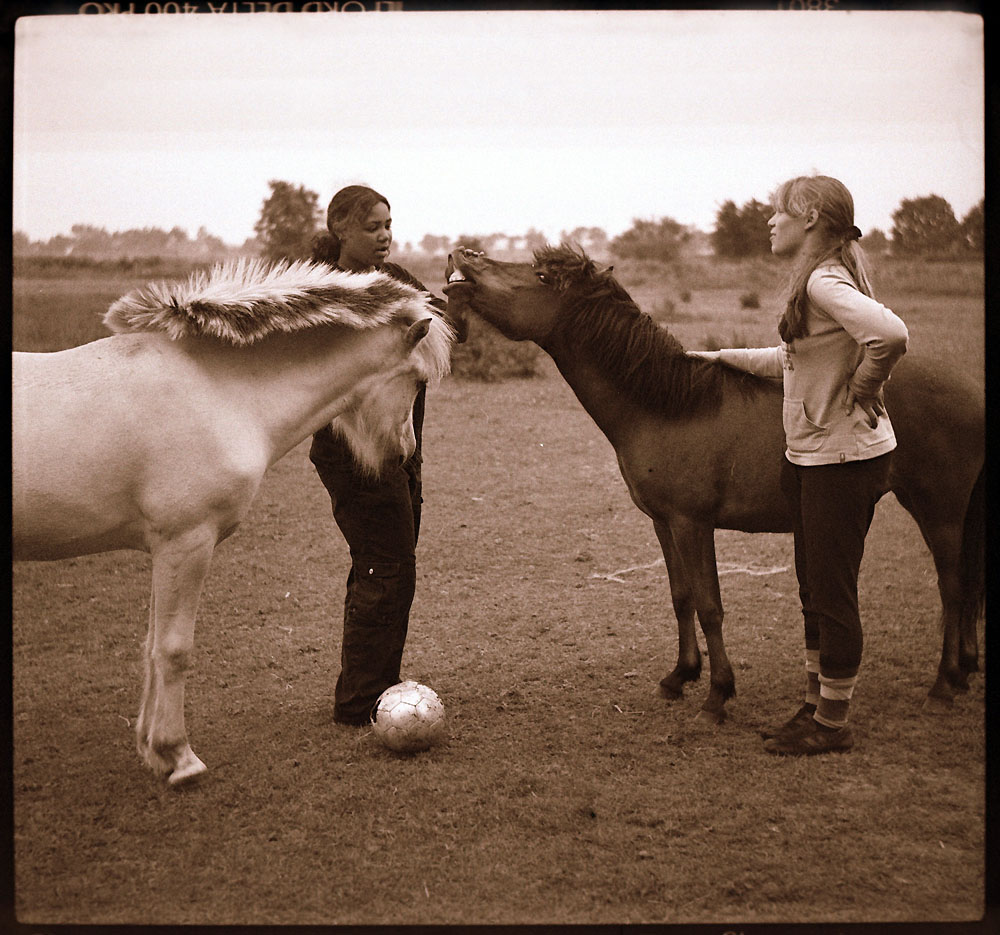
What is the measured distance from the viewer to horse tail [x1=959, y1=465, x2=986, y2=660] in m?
4.07

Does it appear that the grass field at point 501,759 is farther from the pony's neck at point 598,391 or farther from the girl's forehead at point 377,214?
the pony's neck at point 598,391

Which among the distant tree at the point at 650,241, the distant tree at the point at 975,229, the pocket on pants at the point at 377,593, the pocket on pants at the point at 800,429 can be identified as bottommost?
the pocket on pants at the point at 377,593

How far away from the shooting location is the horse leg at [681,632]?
13.3 feet

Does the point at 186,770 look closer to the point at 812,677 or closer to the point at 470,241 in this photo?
the point at 812,677

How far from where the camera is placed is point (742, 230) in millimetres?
4621

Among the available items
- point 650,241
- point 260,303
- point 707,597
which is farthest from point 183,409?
point 650,241

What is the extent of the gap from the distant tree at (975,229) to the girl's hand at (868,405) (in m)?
0.58

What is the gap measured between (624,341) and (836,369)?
2.94ft

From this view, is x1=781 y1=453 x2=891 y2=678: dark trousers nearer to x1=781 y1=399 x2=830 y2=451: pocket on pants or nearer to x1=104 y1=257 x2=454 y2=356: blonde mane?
x1=781 y1=399 x2=830 y2=451: pocket on pants

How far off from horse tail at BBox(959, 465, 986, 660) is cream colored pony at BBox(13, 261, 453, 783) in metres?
2.61

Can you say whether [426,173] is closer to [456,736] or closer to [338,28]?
[338,28]

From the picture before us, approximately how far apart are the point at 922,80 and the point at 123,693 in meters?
4.19

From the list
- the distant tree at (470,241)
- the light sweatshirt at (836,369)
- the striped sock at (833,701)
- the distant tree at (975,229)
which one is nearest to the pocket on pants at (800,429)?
the light sweatshirt at (836,369)
